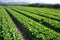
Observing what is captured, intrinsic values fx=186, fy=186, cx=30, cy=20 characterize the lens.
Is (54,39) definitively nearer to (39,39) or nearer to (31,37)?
(39,39)

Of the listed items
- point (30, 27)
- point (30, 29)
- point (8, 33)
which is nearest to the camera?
point (8, 33)

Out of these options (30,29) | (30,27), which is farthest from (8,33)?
(30,27)

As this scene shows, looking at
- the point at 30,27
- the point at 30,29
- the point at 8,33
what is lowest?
the point at 30,27

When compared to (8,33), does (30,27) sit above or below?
below

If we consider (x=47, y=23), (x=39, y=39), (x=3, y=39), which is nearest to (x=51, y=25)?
(x=47, y=23)

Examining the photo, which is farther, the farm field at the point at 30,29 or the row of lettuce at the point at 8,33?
the farm field at the point at 30,29

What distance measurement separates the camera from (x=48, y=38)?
12312 mm

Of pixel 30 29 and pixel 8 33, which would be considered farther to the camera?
pixel 30 29

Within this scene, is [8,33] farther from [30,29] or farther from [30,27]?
[30,27]

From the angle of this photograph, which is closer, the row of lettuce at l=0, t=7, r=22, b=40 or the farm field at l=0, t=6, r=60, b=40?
the row of lettuce at l=0, t=7, r=22, b=40

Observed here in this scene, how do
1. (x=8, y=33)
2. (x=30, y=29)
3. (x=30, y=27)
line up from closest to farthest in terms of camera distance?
(x=8, y=33), (x=30, y=29), (x=30, y=27)

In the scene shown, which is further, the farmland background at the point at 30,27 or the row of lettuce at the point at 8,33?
the farmland background at the point at 30,27

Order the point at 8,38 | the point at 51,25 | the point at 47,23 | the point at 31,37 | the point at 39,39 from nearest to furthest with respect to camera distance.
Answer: the point at 8,38 < the point at 39,39 < the point at 31,37 < the point at 51,25 < the point at 47,23

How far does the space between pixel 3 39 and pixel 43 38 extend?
2.64m
